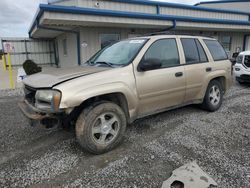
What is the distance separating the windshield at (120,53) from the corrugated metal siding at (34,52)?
1638 cm

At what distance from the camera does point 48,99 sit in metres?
2.61

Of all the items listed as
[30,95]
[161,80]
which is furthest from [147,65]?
[30,95]

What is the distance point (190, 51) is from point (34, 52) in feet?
60.0

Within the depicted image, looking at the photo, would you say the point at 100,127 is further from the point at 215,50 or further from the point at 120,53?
the point at 215,50

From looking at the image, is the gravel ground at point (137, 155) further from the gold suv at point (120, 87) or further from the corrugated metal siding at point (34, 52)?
the corrugated metal siding at point (34, 52)

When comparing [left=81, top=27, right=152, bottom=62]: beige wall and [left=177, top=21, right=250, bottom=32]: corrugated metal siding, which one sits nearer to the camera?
[left=81, top=27, right=152, bottom=62]: beige wall

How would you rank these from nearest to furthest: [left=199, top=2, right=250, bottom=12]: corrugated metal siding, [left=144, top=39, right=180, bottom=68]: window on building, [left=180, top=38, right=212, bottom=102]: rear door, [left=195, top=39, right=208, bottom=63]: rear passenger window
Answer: [left=144, top=39, right=180, bottom=68]: window on building, [left=180, top=38, right=212, bottom=102]: rear door, [left=195, top=39, right=208, bottom=63]: rear passenger window, [left=199, top=2, right=250, bottom=12]: corrugated metal siding

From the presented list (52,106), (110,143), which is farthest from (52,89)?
(110,143)

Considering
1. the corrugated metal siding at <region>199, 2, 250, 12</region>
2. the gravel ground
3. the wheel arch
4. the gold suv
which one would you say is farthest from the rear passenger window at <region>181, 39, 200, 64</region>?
the corrugated metal siding at <region>199, 2, 250, 12</region>

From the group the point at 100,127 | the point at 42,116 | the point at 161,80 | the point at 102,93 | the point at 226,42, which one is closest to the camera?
the point at 42,116

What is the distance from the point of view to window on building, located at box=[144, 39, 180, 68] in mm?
3557

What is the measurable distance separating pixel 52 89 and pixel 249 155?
302cm

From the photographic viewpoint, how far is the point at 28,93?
3322 millimetres

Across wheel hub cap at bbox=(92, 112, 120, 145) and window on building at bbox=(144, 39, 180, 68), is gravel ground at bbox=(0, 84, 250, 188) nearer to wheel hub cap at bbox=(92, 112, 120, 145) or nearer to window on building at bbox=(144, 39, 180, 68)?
wheel hub cap at bbox=(92, 112, 120, 145)
